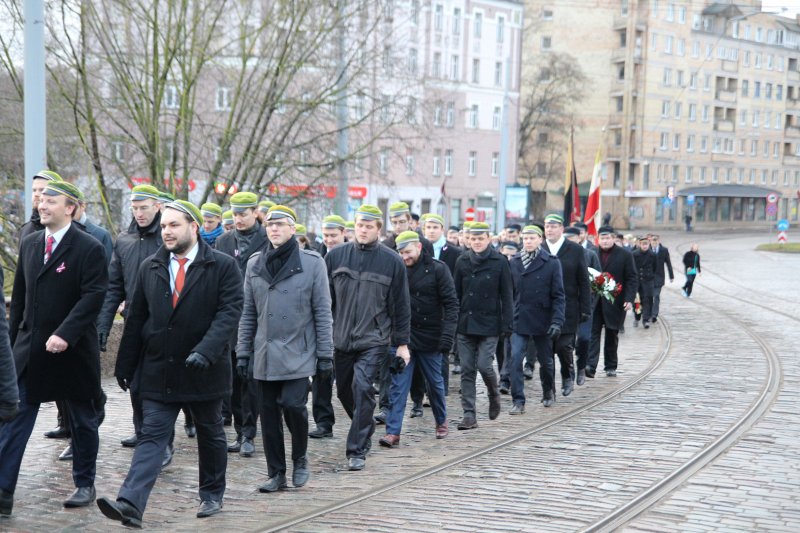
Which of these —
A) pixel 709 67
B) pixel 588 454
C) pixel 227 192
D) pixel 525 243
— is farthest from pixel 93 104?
pixel 709 67

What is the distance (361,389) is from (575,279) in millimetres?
4887

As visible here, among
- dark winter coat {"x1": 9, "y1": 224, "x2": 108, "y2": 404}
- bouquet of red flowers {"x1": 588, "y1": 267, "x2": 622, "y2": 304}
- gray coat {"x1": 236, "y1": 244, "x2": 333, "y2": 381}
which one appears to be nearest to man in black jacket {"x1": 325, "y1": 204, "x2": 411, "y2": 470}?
gray coat {"x1": 236, "y1": 244, "x2": 333, "y2": 381}

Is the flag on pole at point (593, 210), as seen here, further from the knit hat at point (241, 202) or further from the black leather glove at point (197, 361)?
the black leather glove at point (197, 361)

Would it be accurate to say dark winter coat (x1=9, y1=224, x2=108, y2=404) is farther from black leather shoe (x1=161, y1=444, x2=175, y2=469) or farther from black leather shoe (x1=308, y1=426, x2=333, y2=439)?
black leather shoe (x1=308, y1=426, x2=333, y2=439)

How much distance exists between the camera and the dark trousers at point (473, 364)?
34.6ft

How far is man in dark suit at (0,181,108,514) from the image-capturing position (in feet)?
22.9

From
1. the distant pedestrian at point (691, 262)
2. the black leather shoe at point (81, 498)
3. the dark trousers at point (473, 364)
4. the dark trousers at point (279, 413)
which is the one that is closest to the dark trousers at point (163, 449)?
the black leather shoe at point (81, 498)

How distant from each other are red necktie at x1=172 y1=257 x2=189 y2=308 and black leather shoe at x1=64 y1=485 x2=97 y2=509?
1446mm

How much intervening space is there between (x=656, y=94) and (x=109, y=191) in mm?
75431

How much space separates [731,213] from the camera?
96000 millimetres

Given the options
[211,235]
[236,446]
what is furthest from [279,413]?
[211,235]

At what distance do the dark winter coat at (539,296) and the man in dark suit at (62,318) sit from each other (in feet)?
19.1

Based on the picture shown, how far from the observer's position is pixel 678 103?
90125 mm

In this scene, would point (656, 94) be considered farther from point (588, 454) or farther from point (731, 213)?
point (588, 454)
